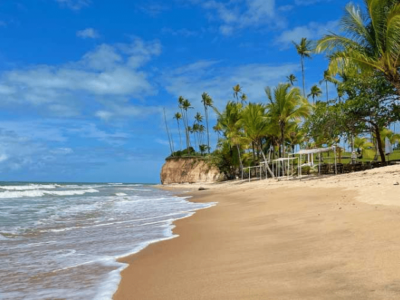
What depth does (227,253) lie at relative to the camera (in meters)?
4.46

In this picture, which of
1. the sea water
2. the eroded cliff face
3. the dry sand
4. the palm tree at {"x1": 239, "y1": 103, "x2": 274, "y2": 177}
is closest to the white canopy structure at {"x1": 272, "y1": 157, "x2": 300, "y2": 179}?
the palm tree at {"x1": 239, "y1": 103, "x2": 274, "y2": 177}

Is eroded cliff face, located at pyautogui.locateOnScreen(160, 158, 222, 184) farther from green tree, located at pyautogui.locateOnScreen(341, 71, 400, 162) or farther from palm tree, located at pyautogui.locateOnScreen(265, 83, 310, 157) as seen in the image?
green tree, located at pyautogui.locateOnScreen(341, 71, 400, 162)

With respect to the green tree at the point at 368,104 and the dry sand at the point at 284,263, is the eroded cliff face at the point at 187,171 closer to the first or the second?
the green tree at the point at 368,104

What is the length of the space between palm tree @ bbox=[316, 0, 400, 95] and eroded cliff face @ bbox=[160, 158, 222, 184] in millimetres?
36757

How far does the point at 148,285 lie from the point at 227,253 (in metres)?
1.36

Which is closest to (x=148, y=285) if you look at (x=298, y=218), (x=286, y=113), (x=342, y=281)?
(x=342, y=281)

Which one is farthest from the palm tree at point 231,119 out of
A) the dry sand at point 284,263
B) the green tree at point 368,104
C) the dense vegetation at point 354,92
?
the dry sand at point 284,263

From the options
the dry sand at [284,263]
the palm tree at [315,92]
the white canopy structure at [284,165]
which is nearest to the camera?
the dry sand at [284,263]

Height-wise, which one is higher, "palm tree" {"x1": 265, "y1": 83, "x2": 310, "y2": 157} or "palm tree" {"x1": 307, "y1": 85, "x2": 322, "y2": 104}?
"palm tree" {"x1": 307, "y1": 85, "x2": 322, "y2": 104}

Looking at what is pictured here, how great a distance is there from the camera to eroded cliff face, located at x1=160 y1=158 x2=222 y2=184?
192 feet

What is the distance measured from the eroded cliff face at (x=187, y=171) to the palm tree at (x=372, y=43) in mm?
36757

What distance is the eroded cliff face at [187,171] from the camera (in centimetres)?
5860

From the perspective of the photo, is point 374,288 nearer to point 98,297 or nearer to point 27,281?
point 98,297

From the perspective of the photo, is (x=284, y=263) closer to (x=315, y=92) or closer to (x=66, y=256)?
(x=66, y=256)
